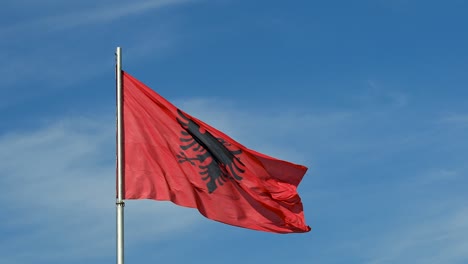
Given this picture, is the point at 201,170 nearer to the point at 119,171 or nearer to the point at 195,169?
→ the point at 195,169

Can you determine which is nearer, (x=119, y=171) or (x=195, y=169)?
(x=119, y=171)

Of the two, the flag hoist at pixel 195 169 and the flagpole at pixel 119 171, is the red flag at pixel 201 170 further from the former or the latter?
the flagpole at pixel 119 171

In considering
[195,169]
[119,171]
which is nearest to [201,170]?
[195,169]

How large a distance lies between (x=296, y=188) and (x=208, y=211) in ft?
13.3

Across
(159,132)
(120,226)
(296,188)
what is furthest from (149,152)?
(296,188)

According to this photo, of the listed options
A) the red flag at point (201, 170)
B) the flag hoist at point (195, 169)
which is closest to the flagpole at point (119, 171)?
the flag hoist at point (195, 169)

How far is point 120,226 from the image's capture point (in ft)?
106

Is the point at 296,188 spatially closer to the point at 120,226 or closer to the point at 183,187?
the point at 183,187

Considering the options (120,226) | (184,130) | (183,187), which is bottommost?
(120,226)

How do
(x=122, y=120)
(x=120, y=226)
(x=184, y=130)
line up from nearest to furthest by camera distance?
(x=120, y=226) < (x=122, y=120) < (x=184, y=130)

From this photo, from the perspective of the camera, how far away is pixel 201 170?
120ft

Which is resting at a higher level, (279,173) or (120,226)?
(279,173)

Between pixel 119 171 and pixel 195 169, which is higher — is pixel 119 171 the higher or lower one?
the lower one

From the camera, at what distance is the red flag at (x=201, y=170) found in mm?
35031
